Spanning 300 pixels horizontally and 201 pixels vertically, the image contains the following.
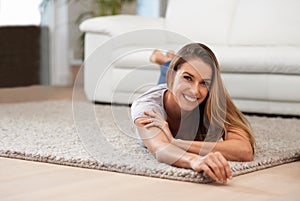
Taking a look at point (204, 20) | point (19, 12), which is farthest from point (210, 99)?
point (19, 12)

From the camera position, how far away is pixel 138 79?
2.67m

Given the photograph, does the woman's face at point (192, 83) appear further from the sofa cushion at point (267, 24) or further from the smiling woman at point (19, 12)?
the smiling woman at point (19, 12)

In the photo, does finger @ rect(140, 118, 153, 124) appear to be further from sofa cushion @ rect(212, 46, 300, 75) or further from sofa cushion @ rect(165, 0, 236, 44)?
sofa cushion @ rect(165, 0, 236, 44)

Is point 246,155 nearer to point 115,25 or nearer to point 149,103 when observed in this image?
point 149,103

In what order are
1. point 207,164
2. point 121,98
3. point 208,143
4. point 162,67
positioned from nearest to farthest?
point 207,164 → point 208,143 → point 121,98 → point 162,67

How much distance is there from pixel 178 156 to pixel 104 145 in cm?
33

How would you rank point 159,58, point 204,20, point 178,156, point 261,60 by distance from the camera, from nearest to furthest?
point 178,156
point 159,58
point 261,60
point 204,20

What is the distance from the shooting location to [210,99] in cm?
235

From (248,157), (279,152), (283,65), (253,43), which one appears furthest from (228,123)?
(253,43)

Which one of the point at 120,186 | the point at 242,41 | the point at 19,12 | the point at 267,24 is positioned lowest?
the point at 19,12

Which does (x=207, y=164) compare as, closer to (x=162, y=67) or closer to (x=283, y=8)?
(x=162, y=67)

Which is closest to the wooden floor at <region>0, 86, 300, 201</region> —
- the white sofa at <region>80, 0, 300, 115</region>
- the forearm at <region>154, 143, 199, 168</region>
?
the forearm at <region>154, 143, 199, 168</region>

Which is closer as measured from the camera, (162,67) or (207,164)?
(207,164)

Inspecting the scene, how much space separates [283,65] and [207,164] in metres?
1.87
